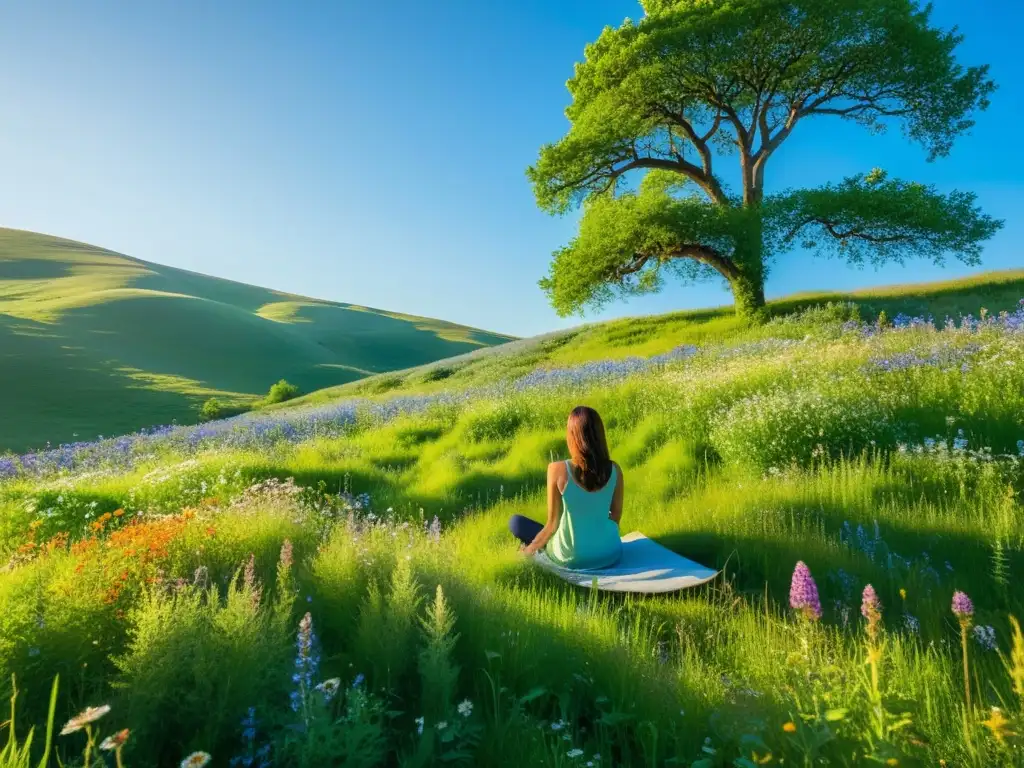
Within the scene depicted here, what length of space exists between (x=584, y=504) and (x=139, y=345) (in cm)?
6946

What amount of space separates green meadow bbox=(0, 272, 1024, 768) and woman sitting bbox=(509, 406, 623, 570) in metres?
0.46

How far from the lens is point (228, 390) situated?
180 feet

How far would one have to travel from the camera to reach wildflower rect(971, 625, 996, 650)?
3.29 meters

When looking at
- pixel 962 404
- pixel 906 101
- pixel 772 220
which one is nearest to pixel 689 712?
pixel 962 404

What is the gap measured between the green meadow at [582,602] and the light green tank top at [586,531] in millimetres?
458

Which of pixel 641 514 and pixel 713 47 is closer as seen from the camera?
pixel 641 514

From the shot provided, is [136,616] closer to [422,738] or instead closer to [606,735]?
[422,738]

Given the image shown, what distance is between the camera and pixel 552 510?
226 inches

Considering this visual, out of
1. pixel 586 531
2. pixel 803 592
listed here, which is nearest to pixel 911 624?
pixel 803 592

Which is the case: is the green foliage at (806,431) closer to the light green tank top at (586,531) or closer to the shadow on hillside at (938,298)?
the light green tank top at (586,531)

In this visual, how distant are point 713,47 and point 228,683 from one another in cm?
2349

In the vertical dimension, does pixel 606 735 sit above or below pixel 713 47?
below

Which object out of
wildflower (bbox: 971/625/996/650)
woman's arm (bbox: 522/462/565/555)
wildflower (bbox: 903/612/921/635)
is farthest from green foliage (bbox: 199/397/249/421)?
wildflower (bbox: 971/625/996/650)

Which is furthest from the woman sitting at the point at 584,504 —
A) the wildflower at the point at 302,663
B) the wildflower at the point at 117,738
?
the wildflower at the point at 117,738
